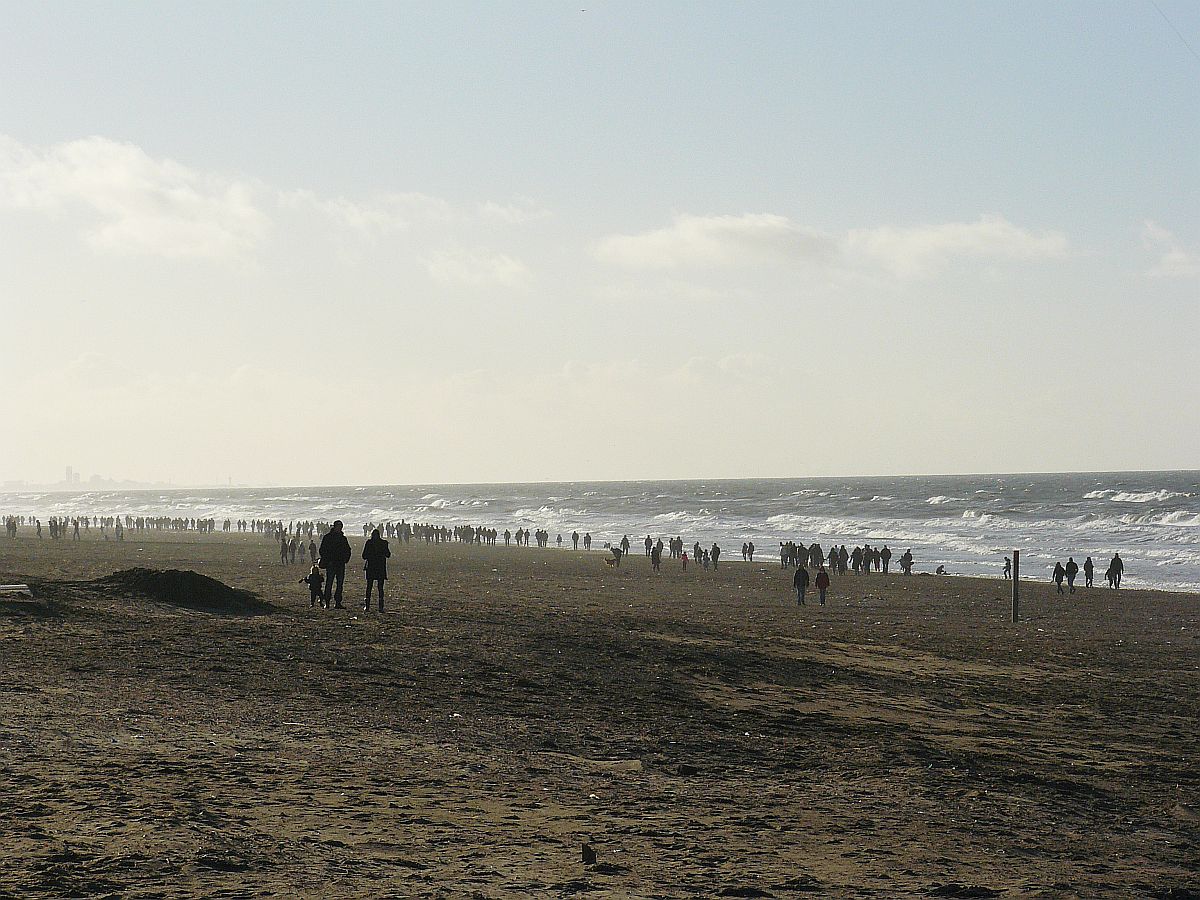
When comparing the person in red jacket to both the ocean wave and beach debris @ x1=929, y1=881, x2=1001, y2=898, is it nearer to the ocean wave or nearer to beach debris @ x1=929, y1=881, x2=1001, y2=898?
beach debris @ x1=929, y1=881, x2=1001, y2=898

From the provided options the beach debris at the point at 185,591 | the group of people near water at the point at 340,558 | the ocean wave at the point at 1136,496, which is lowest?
the beach debris at the point at 185,591

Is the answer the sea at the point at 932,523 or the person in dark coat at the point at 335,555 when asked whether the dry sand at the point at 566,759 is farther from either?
the sea at the point at 932,523

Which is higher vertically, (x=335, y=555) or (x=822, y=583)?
(x=335, y=555)

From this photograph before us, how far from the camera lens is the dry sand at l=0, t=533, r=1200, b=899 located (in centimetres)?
685

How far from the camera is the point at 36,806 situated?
741 cm

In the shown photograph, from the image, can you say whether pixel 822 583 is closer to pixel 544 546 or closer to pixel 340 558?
pixel 340 558

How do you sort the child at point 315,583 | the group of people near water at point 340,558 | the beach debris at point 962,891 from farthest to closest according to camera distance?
the child at point 315,583 < the group of people near water at point 340,558 < the beach debris at point 962,891

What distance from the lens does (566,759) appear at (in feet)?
33.6

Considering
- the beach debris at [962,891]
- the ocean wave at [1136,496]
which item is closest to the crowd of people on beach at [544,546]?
the beach debris at [962,891]

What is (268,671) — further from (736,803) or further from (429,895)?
(429,895)

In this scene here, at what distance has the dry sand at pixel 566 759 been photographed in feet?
22.5

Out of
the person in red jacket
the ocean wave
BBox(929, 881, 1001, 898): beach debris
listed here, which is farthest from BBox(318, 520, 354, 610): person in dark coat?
the ocean wave

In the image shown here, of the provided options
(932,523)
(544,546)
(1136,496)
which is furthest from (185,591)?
(1136,496)

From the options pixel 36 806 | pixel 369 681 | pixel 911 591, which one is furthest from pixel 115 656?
pixel 911 591
